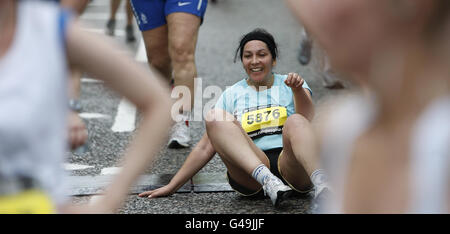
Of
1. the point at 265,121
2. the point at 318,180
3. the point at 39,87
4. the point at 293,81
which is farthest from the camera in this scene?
the point at 265,121

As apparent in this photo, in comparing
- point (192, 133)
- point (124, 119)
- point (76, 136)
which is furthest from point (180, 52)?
point (76, 136)

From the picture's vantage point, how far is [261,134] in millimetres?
4406

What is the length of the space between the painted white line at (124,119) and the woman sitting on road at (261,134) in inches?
65.8

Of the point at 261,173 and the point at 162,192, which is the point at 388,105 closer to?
the point at 261,173

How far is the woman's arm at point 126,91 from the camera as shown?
1.59 m

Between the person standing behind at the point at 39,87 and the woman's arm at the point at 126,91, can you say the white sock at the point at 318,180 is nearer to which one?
the woman's arm at the point at 126,91

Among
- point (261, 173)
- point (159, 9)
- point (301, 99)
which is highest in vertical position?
point (159, 9)

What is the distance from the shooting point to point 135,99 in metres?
1.69

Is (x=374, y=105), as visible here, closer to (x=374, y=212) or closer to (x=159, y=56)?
(x=374, y=212)

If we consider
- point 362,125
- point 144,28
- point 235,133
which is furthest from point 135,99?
point 144,28

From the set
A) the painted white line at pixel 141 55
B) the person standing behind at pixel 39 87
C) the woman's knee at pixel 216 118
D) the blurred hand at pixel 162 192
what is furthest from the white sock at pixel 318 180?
the painted white line at pixel 141 55

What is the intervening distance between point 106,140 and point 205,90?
1.86 meters

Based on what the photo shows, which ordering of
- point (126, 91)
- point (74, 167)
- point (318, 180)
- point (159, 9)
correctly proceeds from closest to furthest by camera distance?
point (126, 91) < point (318, 180) < point (74, 167) < point (159, 9)

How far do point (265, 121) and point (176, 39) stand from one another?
108 cm
